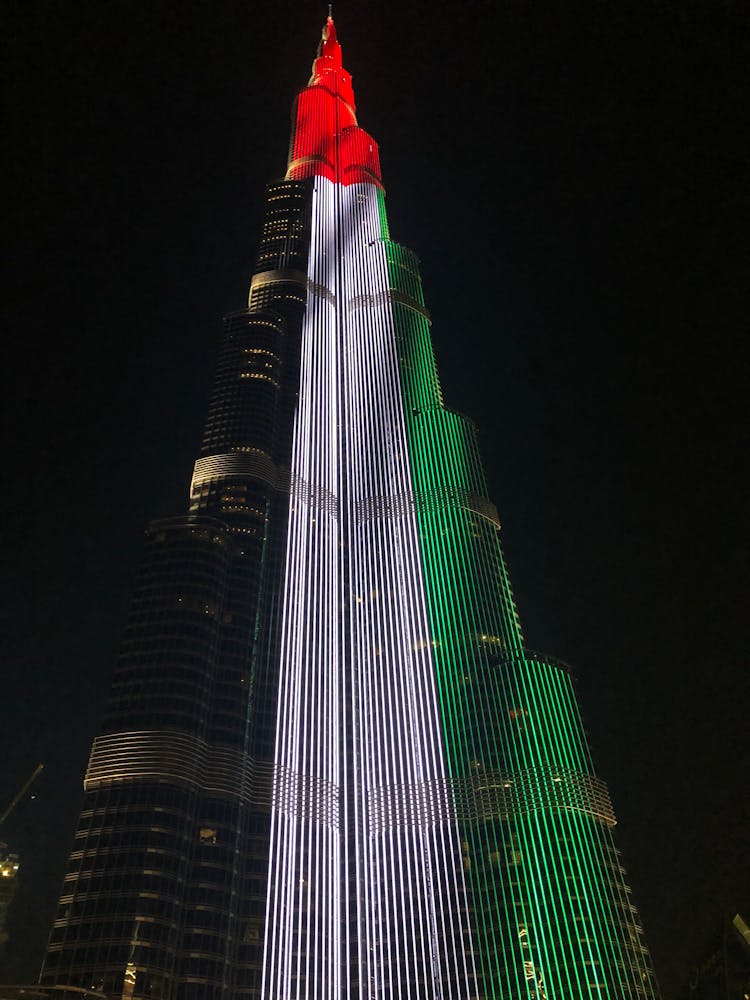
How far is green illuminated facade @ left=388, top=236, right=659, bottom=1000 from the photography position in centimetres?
13575

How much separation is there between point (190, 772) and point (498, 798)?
59150 mm

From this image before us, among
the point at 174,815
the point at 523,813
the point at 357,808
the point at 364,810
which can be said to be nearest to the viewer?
the point at 523,813

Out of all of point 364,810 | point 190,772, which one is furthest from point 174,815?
point 364,810

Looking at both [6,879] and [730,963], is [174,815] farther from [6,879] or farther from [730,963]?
[730,963]

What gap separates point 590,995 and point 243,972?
2486 inches

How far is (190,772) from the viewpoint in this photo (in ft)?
→ 552

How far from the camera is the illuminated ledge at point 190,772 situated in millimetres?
164250

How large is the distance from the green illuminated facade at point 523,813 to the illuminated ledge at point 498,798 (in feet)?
0.65

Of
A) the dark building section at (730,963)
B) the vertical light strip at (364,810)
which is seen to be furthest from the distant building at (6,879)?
the dark building section at (730,963)

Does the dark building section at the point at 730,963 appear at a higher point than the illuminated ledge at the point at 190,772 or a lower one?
lower

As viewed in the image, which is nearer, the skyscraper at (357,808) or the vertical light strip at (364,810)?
the skyscraper at (357,808)

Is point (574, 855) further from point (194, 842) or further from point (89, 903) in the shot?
point (89, 903)

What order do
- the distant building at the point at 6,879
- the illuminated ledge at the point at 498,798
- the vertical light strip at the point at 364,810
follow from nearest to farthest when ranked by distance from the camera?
the vertical light strip at the point at 364,810
the illuminated ledge at the point at 498,798
the distant building at the point at 6,879

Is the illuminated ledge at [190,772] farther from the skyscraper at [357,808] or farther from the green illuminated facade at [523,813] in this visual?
the green illuminated facade at [523,813]
